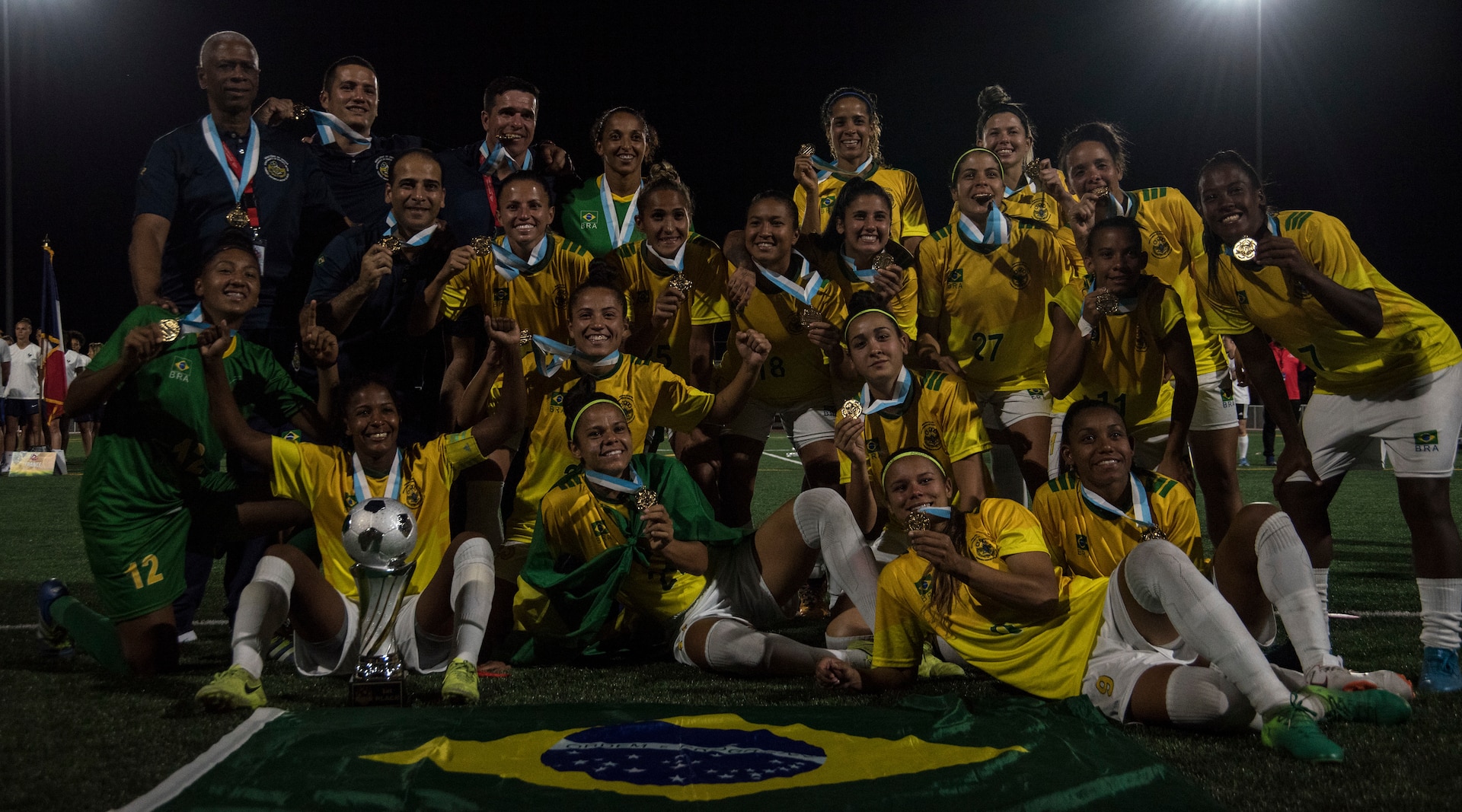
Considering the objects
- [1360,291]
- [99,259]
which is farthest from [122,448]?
[99,259]

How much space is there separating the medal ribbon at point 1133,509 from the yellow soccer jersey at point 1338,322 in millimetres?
1129

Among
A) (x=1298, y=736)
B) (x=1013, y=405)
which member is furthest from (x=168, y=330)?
(x=1298, y=736)

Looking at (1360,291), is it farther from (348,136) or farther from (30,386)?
(30,386)

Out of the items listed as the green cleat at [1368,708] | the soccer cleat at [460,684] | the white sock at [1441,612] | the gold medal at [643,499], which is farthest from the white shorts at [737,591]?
the white sock at [1441,612]

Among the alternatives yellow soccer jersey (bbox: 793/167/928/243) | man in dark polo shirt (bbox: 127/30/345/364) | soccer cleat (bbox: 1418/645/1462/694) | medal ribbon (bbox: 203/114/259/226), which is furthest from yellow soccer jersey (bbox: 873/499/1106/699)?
medal ribbon (bbox: 203/114/259/226)

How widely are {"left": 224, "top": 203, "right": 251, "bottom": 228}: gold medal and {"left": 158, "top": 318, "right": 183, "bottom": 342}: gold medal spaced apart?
1.48 m

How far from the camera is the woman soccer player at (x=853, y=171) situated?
19.1 ft

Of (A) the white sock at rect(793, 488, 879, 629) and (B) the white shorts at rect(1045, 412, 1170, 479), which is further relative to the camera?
(B) the white shorts at rect(1045, 412, 1170, 479)

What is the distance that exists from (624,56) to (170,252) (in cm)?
1990

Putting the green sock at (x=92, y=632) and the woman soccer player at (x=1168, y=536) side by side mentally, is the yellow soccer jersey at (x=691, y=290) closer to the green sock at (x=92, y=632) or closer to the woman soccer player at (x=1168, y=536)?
the woman soccer player at (x=1168, y=536)

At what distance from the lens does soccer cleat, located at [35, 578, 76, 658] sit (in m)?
4.25

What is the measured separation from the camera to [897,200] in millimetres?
6133

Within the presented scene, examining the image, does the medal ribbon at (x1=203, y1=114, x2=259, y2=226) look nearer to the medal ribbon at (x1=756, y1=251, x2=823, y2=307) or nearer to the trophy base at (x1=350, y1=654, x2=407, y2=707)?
the medal ribbon at (x1=756, y1=251, x2=823, y2=307)

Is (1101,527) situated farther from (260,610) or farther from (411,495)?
(260,610)
